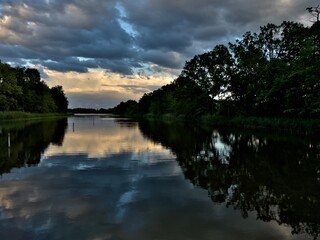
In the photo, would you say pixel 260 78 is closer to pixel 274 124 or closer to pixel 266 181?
pixel 274 124

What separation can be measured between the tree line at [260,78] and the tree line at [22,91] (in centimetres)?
3915

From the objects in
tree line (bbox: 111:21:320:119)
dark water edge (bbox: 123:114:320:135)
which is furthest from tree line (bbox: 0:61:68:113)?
dark water edge (bbox: 123:114:320:135)

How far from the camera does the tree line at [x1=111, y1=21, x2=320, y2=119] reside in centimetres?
3956

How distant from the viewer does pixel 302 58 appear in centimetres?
3941

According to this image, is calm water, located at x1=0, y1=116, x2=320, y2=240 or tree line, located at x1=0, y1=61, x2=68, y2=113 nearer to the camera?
calm water, located at x1=0, y1=116, x2=320, y2=240

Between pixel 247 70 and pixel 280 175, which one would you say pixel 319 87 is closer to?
pixel 247 70

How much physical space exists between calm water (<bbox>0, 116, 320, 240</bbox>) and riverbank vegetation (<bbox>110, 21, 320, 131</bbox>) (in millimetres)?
21895

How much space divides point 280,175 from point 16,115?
7267 cm

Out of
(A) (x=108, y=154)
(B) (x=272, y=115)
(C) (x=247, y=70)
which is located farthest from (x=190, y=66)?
(A) (x=108, y=154)

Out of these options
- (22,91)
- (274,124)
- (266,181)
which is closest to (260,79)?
(274,124)

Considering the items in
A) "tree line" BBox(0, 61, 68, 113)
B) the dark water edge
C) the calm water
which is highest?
"tree line" BBox(0, 61, 68, 113)

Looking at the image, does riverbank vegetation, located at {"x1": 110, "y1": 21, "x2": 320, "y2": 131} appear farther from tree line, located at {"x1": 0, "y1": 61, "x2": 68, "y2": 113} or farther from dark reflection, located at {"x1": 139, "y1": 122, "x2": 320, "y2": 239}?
tree line, located at {"x1": 0, "y1": 61, "x2": 68, "y2": 113}

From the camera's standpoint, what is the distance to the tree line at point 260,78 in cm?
3956

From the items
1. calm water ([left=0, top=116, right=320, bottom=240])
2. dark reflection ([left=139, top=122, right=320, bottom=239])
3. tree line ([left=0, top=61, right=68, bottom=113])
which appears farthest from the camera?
tree line ([left=0, top=61, right=68, bottom=113])
